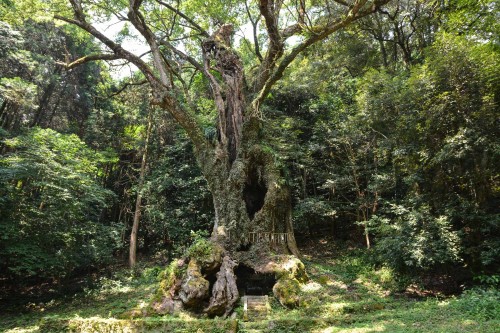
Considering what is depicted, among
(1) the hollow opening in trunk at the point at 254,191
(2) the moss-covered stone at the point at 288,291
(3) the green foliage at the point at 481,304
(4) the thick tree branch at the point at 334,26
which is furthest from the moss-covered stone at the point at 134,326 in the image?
(4) the thick tree branch at the point at 334,26

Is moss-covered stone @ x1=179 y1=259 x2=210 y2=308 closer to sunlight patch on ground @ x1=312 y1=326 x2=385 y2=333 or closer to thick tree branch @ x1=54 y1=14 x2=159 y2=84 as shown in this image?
sunlight patch on ground @ x1=312 y1=326 x2=385 y2=333

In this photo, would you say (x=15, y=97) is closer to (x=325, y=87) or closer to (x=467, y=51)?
(x=325, y=87)

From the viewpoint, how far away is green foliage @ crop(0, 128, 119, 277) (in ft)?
32.9

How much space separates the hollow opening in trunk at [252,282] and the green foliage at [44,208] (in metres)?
6.32

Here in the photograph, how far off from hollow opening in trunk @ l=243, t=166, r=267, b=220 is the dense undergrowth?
281 centimetres

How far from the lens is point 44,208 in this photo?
11.1 metres

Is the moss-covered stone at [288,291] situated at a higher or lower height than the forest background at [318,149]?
lower

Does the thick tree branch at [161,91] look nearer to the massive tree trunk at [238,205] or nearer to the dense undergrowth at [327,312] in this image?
the massive tree trunk at [238,205]

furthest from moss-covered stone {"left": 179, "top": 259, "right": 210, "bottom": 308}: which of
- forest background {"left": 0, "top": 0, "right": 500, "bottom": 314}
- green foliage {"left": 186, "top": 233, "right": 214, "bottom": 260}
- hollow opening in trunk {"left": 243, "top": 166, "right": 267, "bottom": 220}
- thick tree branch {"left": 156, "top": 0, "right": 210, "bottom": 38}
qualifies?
thick tree branch {"left": 156, "top": 0, "right": 210, "bottom": 38}

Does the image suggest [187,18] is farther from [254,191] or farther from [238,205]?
[238,205]

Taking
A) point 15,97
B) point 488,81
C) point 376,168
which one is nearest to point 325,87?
point 376,168

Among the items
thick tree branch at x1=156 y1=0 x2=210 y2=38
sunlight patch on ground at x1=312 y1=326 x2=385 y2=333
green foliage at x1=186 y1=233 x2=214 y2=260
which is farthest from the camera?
thick tree branch at x1=156 y1=0 x2=210 y2=38

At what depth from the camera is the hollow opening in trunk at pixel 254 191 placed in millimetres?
11156

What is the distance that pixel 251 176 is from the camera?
37.1ft
